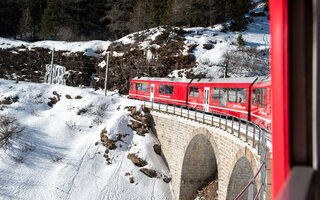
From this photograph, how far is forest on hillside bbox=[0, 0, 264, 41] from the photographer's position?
47.0 metres

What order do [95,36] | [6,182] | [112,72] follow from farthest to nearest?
[95,36] → [112,72] → [6,182]

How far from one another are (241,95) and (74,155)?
50.1 feet

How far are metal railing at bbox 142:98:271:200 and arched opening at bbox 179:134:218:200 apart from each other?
9.12ft

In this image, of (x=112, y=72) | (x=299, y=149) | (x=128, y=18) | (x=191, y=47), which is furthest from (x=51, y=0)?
(x=299, y=149)

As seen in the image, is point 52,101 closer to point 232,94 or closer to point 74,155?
point 74,155

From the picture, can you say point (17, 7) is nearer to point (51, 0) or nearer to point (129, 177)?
point (51, 0)

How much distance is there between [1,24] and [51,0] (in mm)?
13293

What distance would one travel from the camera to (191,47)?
3681 centimetres

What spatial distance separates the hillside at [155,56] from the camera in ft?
109

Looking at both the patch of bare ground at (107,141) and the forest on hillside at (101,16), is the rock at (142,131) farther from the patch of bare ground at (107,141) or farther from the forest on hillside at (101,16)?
the forest on hillside at (101,16)

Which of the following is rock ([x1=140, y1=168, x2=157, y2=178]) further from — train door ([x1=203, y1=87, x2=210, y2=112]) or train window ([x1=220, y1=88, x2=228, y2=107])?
train window ([x1=220, y1=88, x2=228, y2=107])

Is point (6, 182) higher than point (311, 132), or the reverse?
point (311, 132)

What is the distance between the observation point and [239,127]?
376 inches

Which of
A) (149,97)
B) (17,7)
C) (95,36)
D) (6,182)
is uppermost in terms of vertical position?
(17,7)
